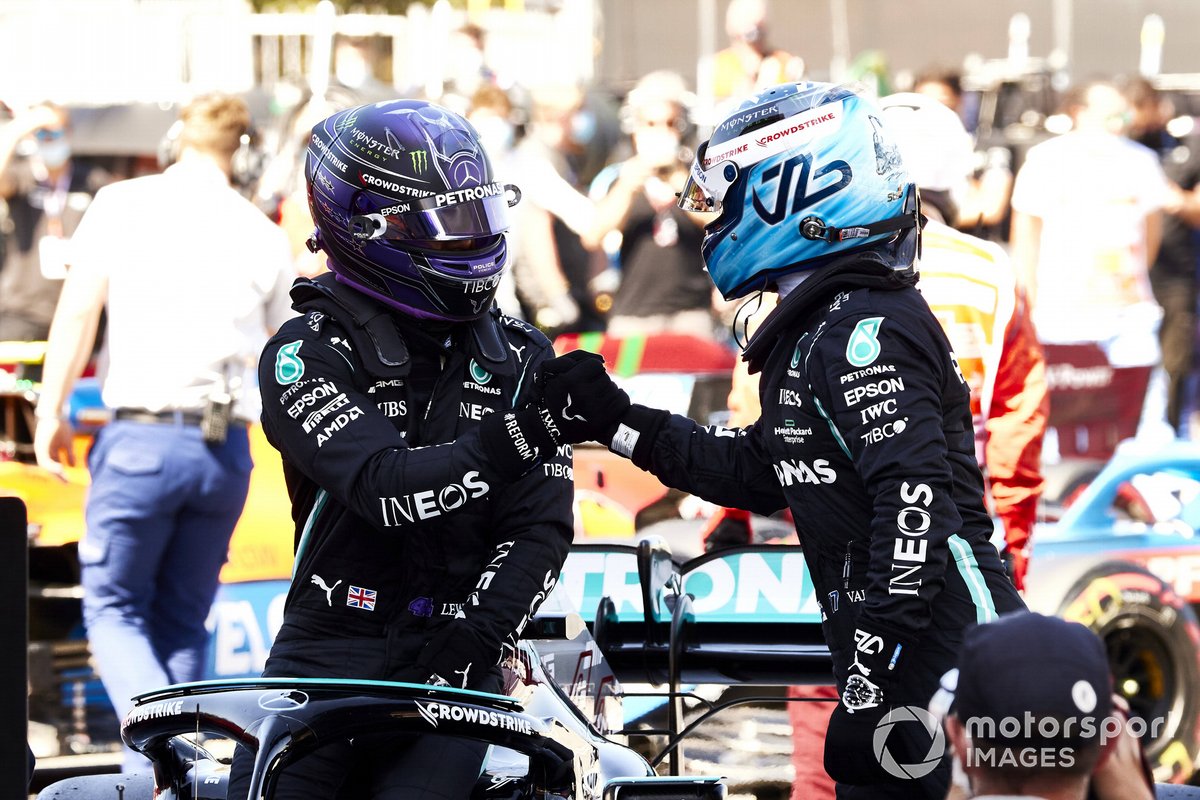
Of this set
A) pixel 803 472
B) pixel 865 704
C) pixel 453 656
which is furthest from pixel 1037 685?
pixel 453 656

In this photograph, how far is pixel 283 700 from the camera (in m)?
2.94

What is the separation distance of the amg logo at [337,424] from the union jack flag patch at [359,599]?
30cm

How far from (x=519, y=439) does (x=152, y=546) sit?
3.14 meters

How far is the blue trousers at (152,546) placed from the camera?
19.6 feet

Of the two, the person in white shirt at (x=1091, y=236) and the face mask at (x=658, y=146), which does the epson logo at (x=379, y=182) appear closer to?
the face mask at (x=658, y=146)

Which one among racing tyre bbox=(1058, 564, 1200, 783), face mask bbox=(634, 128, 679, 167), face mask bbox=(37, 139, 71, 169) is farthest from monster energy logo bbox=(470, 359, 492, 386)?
face mask bbox=(37, 139, 71, 169)

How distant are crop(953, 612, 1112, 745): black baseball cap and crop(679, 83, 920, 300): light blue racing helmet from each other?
1149 mm


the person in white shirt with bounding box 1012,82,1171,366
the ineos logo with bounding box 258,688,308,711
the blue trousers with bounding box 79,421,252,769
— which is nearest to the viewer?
the ineos logo with bounding box 258,688,308,711

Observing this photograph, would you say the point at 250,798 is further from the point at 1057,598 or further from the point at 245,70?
the point at 245,70

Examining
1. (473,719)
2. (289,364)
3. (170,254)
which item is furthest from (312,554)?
(170,254)

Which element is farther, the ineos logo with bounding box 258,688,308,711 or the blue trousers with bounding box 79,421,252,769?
the blue trousers with bounding box 79,421,252,769

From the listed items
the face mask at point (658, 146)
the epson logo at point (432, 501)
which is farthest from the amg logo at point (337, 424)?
the face mask at point (658, 146)

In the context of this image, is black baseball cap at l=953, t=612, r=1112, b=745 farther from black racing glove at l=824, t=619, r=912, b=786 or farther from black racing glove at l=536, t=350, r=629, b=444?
black racing glove at l=536, t=350, r=629, b=444

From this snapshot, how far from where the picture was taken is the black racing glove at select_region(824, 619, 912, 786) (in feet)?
10.0
